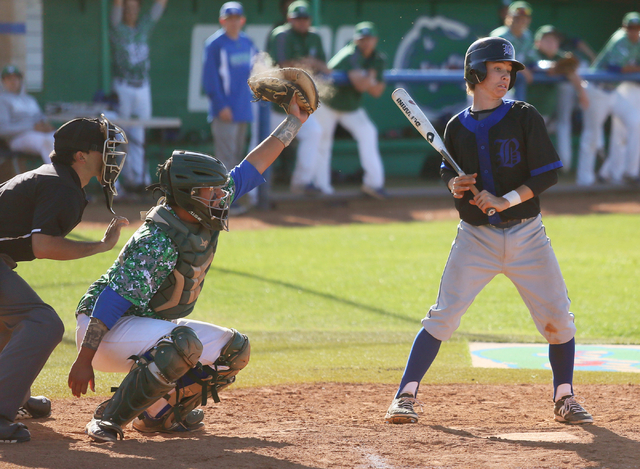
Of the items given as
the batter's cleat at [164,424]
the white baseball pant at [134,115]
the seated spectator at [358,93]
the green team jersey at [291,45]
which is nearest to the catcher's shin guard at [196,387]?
the batter's cleat at [164,424]

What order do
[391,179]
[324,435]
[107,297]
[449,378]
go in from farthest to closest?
[391,179]
[449,378]
[324,435]
[107,297]

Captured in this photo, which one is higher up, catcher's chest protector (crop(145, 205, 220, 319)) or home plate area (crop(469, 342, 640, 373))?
catcher's chest protector (crop(145, 205, 220, 319))

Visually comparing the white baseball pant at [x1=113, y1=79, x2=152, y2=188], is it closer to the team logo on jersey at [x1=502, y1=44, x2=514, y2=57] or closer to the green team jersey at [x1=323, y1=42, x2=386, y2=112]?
the green team jersey at [x1=323, y1=42, x2=386, y2=112]

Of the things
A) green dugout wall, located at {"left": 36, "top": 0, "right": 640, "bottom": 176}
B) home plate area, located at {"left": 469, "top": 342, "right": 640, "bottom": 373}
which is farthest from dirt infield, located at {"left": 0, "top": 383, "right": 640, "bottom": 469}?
green dugout wall, located at {"left": 36, "top": 0, "right": 640, "bottom": 176}

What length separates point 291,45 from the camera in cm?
1091

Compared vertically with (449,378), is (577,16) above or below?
above

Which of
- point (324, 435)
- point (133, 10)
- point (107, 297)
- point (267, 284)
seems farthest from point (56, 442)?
point (133, 10)

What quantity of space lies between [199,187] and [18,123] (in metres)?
8.08

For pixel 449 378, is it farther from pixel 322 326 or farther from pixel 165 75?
pixel 165 75

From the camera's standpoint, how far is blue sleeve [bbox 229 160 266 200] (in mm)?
4098

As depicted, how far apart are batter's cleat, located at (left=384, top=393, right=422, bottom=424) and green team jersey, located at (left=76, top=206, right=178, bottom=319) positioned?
1.26m

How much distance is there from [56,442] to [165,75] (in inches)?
427

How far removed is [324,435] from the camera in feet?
12.7

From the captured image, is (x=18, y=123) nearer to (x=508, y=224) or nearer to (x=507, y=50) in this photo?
(x=507, y=50)
